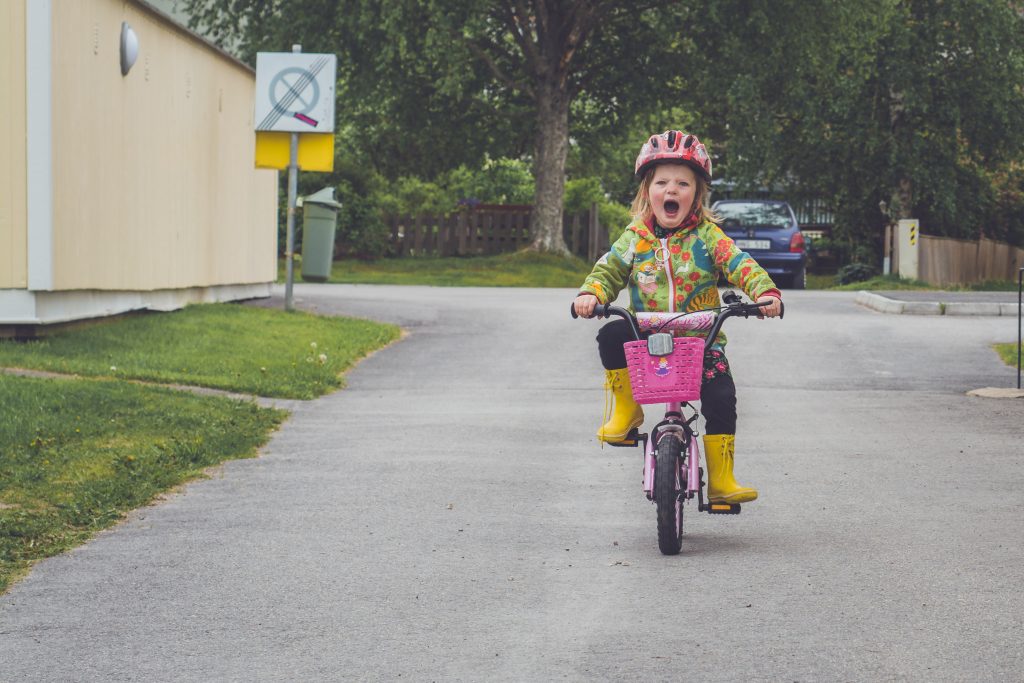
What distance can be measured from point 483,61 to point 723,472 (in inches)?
1220

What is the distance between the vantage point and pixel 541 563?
6.94 m

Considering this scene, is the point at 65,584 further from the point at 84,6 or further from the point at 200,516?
the point at 84,6

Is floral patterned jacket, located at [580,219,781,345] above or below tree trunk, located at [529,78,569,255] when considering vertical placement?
below

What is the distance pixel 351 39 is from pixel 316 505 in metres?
27.0

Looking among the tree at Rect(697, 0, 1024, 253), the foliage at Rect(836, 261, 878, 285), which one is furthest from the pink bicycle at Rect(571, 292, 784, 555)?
the foliage at Rect(836, 261, 878, 285)

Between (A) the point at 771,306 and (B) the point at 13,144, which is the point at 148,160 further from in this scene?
(A) the point at 771,306

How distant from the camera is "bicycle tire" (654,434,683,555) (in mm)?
6898

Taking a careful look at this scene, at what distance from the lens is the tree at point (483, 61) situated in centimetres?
3256

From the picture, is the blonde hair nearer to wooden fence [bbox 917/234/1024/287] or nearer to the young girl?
the young girl

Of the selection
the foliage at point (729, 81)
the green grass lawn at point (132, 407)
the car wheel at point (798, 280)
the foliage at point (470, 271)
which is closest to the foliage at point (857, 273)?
the foliage at point (729, 81)

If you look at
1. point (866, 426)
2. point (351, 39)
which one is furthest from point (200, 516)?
point (351, 39)

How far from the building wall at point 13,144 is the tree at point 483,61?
55.9 feet

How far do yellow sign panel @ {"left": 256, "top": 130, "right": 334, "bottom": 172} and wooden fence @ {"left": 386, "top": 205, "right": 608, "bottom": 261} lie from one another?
18357 mm

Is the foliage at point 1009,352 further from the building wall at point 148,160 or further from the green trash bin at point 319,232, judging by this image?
the green trash bin at point 319,232
